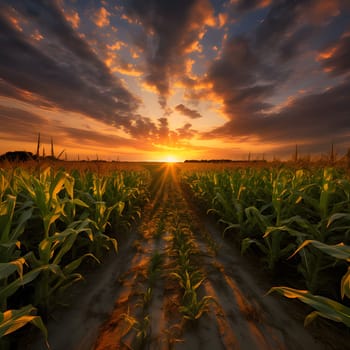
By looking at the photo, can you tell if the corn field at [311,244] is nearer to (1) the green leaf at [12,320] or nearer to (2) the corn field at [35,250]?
(1) the green leaf at [12,320]

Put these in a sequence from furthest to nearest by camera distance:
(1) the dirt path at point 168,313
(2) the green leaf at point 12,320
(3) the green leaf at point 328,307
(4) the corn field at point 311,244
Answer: (1) the dirt path at point 168,313 < (4) the corn field at point 311,244 < (3) the green leaf at point 328,307 < (2) the green leaf at point 12,320

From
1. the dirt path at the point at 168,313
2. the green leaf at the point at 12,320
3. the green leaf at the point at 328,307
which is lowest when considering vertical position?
the dirt path at the point at 168,313

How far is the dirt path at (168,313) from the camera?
1682mm

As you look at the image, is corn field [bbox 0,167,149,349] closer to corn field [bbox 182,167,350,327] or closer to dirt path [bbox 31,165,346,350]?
dirt path [bbox 31,165,346,350]

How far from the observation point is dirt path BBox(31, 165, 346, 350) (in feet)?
5.52

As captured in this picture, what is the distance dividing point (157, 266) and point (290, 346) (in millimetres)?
1803

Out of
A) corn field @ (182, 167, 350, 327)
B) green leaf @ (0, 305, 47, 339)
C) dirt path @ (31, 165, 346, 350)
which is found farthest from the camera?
dirt path @ (31, 165, 346, 350)

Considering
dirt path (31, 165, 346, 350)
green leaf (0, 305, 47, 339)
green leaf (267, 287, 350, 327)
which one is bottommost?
dirt path (31, 165, 346, 350)

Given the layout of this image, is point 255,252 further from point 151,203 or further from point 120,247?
point 151,203

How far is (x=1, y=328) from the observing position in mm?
1174

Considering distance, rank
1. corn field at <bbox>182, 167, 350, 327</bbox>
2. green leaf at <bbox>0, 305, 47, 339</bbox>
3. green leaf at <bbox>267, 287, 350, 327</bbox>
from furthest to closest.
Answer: corn field at <bbox>182, 167, 350, 327</bbox>
green leaf at <bbox>267, 287, 350, 327</bbox>
green leaf at <bbox>0, 305, 47, 339</bbox>

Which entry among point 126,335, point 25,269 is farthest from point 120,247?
point 126,335

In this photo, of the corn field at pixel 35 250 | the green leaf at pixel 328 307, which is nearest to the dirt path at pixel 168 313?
the corn field at pixel 35 250

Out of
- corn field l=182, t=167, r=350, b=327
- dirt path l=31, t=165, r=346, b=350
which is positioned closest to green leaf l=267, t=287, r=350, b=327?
corn field l=182, t=167, r=350, b=327
